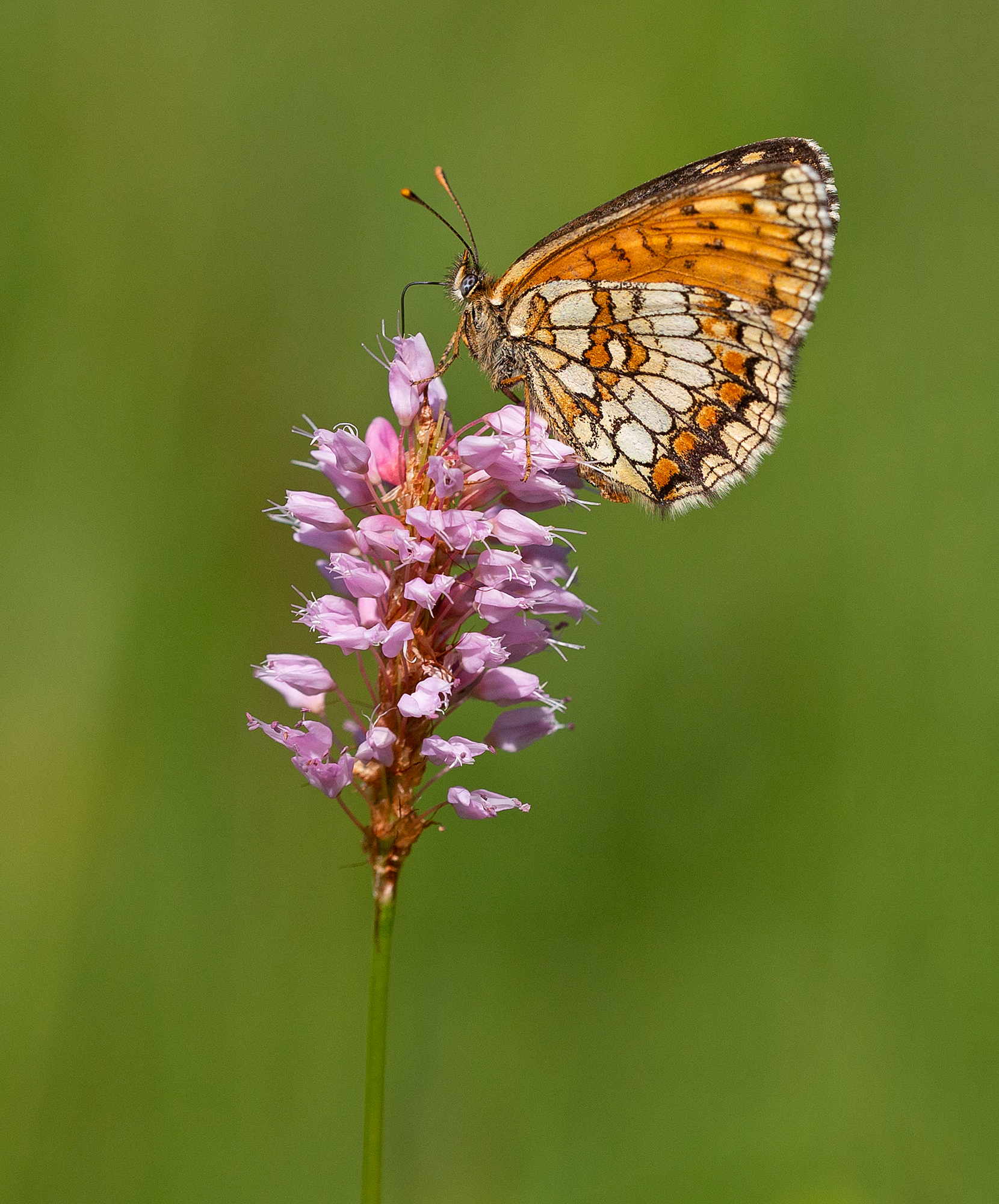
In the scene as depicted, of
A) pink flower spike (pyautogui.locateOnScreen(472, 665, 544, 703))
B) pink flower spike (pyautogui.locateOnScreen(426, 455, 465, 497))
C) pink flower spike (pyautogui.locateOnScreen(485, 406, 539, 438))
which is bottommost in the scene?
pink flower spike (pyautogui.locateOnScreen(472, 665, 544, 703))

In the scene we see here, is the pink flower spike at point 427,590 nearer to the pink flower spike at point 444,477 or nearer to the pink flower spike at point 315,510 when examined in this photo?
the pink flower spike at point 444,477

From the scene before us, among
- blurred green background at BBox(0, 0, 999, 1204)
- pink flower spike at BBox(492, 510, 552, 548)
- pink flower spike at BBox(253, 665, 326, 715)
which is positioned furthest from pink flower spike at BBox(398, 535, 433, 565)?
blurred green background at BBox(0, 0, 999, 1204)

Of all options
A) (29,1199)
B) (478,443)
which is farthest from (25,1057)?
(478,443)


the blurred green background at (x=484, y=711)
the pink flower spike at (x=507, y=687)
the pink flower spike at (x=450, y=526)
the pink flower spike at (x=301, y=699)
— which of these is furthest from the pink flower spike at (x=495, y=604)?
the blurred green background at (x=484, y=711)

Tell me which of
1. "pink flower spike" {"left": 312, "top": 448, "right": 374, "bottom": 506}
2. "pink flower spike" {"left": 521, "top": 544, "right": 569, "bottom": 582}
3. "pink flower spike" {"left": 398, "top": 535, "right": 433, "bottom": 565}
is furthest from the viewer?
"pink flower spike" {"left": 521, "top": 544, "right": 569, "bottom": 582}

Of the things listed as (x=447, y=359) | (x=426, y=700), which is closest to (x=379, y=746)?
(x=426, y=700)

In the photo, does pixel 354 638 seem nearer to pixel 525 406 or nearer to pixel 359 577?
pixel 359 577

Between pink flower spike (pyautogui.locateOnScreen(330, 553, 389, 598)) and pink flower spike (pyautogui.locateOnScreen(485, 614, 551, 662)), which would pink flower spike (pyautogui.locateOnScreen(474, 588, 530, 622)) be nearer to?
pink flower spike (pyautogui.locateOnScreen(485, 614, 551, 662))
